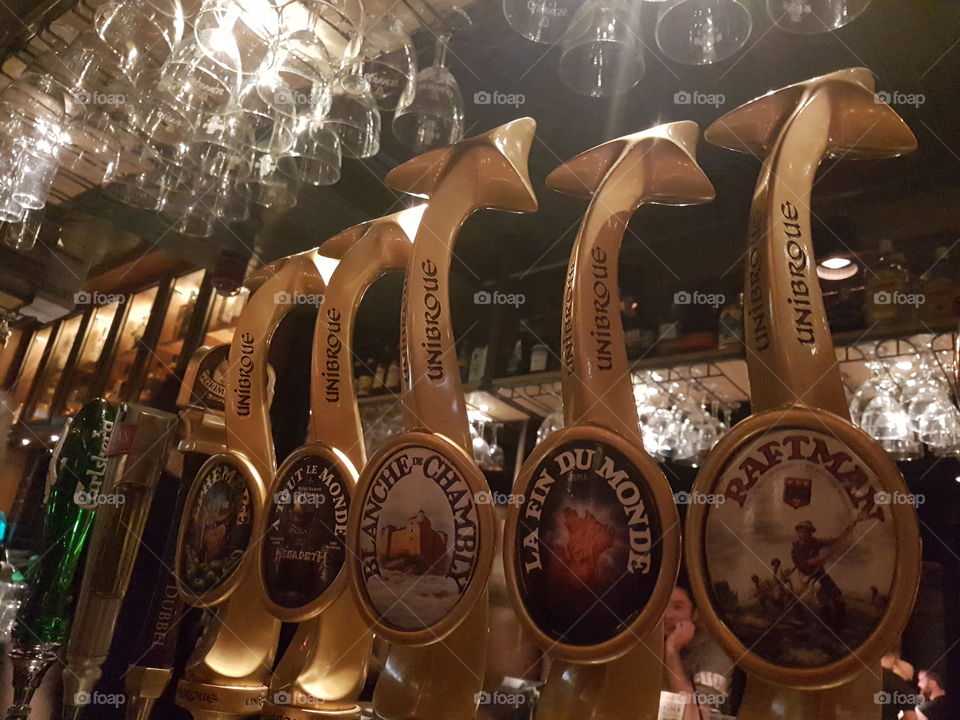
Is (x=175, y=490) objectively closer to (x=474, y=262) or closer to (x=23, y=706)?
(x=23, y=706)

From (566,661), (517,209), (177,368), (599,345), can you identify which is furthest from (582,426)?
(177,368)

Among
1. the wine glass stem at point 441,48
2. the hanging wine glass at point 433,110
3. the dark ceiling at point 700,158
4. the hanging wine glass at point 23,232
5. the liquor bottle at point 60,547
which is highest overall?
the dark ceiling at point 700,158

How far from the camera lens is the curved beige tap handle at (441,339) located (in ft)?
3.46

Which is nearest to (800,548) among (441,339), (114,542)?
(441,339)

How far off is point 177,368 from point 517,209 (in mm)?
2173

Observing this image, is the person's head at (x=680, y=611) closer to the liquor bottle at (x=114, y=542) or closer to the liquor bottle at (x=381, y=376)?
the liquor bottle at (x=114, y=542)

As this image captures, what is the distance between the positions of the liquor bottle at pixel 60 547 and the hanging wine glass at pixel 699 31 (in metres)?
1.49

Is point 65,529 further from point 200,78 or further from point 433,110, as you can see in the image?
point 433,110

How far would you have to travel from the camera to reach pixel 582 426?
3.21 ft

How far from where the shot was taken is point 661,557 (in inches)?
35.0

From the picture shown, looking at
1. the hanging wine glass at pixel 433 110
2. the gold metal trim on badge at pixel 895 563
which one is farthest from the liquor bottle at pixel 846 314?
the gold metal trim on badge at pixel 895 563

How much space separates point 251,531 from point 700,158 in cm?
198

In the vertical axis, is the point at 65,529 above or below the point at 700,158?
below

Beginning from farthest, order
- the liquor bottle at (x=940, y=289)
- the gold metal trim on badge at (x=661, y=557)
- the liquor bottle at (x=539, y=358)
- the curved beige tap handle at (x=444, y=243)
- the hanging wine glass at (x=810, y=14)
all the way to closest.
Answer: the liquor bottle at (x=539, y=358), the liquor bottle at (x=940, y=289), the hanging wine glass at (x=810, y=14), the curved beige tap handle at (x=444, y=243), the gold metal trim on badge at (x=661, y=557)
